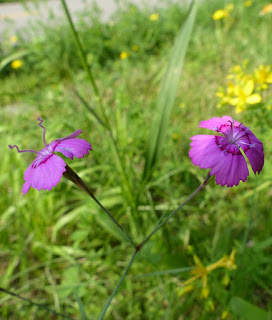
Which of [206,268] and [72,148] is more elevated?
[72,148]

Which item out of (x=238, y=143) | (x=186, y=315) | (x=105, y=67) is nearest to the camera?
(x=238, y=143)

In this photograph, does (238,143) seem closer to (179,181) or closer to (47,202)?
(179,181)

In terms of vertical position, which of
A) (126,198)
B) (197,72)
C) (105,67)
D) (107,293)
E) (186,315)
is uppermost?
(105,67)

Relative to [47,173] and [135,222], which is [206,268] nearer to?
[135,222]

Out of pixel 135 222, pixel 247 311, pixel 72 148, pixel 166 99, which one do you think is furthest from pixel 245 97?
pixel 72 148

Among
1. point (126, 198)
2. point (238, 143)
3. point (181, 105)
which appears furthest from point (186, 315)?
point (181, 105)

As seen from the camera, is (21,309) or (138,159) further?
(138,159)

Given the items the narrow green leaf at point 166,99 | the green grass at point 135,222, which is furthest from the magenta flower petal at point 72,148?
the narrow green leaf at point 166,99
